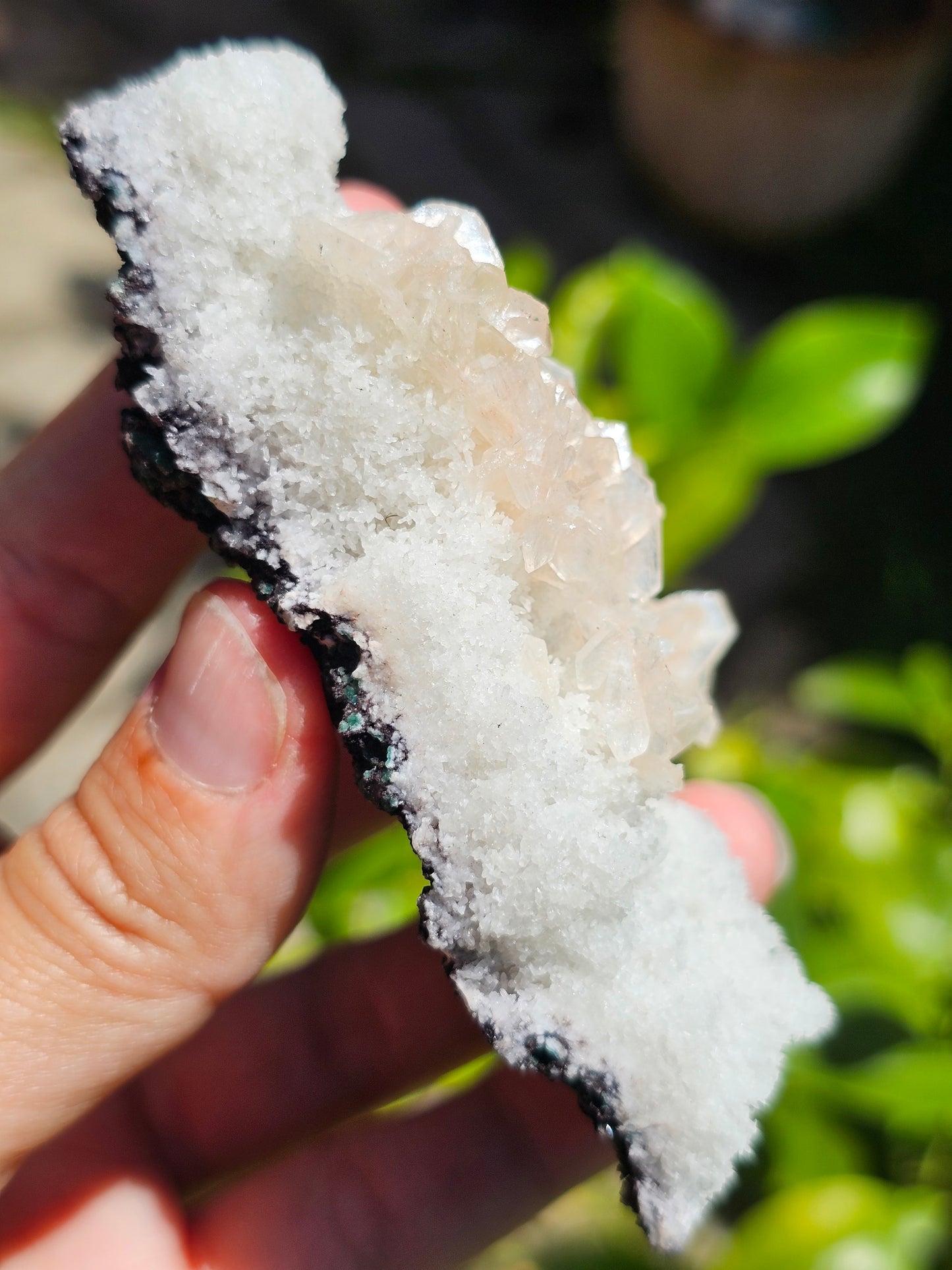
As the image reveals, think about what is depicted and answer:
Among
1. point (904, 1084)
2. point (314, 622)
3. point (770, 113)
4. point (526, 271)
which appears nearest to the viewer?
point (314, 622)

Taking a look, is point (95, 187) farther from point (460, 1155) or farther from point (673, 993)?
point (460, 1155)

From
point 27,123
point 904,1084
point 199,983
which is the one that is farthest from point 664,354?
point 27,123

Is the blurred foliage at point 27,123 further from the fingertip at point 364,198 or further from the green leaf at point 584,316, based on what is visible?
the fingertip at point 364,198

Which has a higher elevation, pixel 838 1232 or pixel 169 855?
pixel 169 855

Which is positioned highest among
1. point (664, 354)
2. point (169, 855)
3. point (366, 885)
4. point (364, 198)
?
point (364, 198)

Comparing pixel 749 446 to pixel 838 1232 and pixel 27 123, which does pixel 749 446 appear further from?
pixel 27 123

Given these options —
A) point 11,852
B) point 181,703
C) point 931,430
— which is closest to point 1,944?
point 11,852

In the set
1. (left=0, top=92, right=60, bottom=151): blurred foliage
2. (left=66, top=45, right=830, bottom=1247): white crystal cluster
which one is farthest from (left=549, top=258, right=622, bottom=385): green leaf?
(left=0, top=92, right=60, bottom=151): blurred foliage
